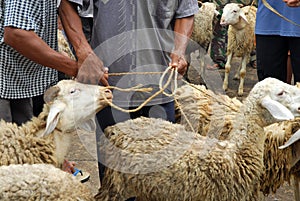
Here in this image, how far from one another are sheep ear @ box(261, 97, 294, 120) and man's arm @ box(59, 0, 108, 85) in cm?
88

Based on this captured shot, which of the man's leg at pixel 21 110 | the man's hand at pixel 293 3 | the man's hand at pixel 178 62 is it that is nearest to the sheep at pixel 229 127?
the man's hand at pixel 178 62

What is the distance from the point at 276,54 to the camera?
407 centimetres

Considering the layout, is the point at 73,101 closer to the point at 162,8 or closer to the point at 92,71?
the point at 92,71

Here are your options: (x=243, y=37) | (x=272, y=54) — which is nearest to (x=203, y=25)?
(x=243, y=37)

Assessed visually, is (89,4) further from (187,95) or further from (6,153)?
(187,95)

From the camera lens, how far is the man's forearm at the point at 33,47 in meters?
2.55

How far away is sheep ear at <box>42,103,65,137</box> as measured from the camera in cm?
267

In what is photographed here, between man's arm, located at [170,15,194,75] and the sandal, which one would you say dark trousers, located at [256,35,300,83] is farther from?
the sandal

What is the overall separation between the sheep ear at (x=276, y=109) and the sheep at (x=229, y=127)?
0.49 m

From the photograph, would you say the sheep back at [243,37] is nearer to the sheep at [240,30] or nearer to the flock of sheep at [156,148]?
the sheep at [240,30]

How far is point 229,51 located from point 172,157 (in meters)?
4.88

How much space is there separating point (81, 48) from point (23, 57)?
335mm

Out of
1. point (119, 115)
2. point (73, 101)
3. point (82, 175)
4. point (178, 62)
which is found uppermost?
point (178, 62)

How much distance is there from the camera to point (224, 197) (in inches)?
109
